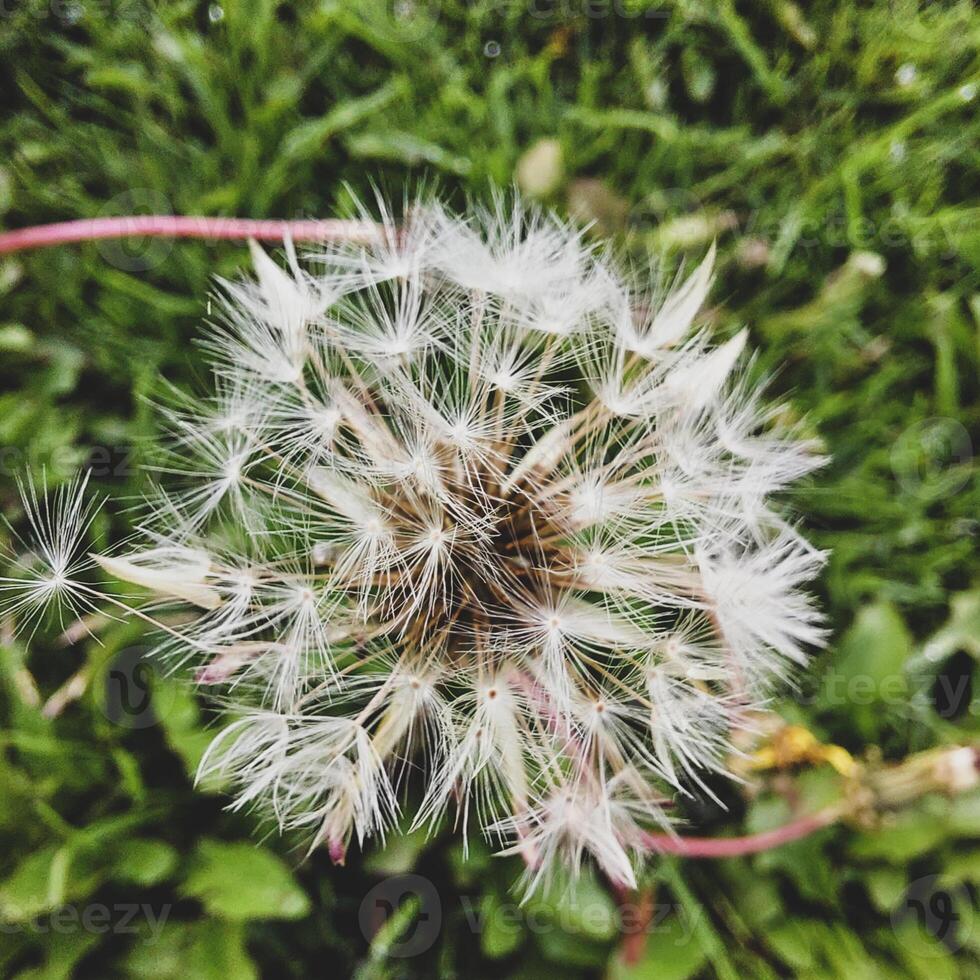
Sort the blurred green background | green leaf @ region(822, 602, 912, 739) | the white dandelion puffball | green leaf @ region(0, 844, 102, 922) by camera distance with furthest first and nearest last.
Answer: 1. green leaf @ region(822, 602, 912, 739)
2. the blurred green background
3. green leaf @ region(0, 844, 102, 922)
4. the white dandelion puffball

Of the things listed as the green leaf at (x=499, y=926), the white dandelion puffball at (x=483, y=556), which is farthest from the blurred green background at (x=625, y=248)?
the white dandelion puffball at (x=483, y=556)

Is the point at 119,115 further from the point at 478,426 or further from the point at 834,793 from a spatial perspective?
the point at 834,793

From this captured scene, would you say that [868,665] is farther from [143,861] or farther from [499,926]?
[143,861]

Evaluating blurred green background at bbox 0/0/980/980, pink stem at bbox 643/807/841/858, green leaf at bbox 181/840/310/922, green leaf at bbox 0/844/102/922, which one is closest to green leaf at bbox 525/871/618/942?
blurred green background at bbox 0/0/980/980

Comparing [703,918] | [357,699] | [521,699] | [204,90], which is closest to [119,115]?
[204,90]

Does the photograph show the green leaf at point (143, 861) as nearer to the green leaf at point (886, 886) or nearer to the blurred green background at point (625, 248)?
the blurred green background at point (625, 248)

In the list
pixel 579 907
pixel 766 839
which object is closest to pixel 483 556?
pixel 579 907

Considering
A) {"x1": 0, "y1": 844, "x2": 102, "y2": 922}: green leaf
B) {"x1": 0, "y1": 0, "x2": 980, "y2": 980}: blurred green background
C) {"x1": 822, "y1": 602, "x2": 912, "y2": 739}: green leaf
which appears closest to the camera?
{"x1": 0, "y1": 844, "x2": 102, "y2": 922}: green leaf

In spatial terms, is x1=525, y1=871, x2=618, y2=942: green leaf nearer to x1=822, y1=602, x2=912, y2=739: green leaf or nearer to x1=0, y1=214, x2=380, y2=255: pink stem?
x1=822, y1=602, x2=912, y2=739: green leaf
